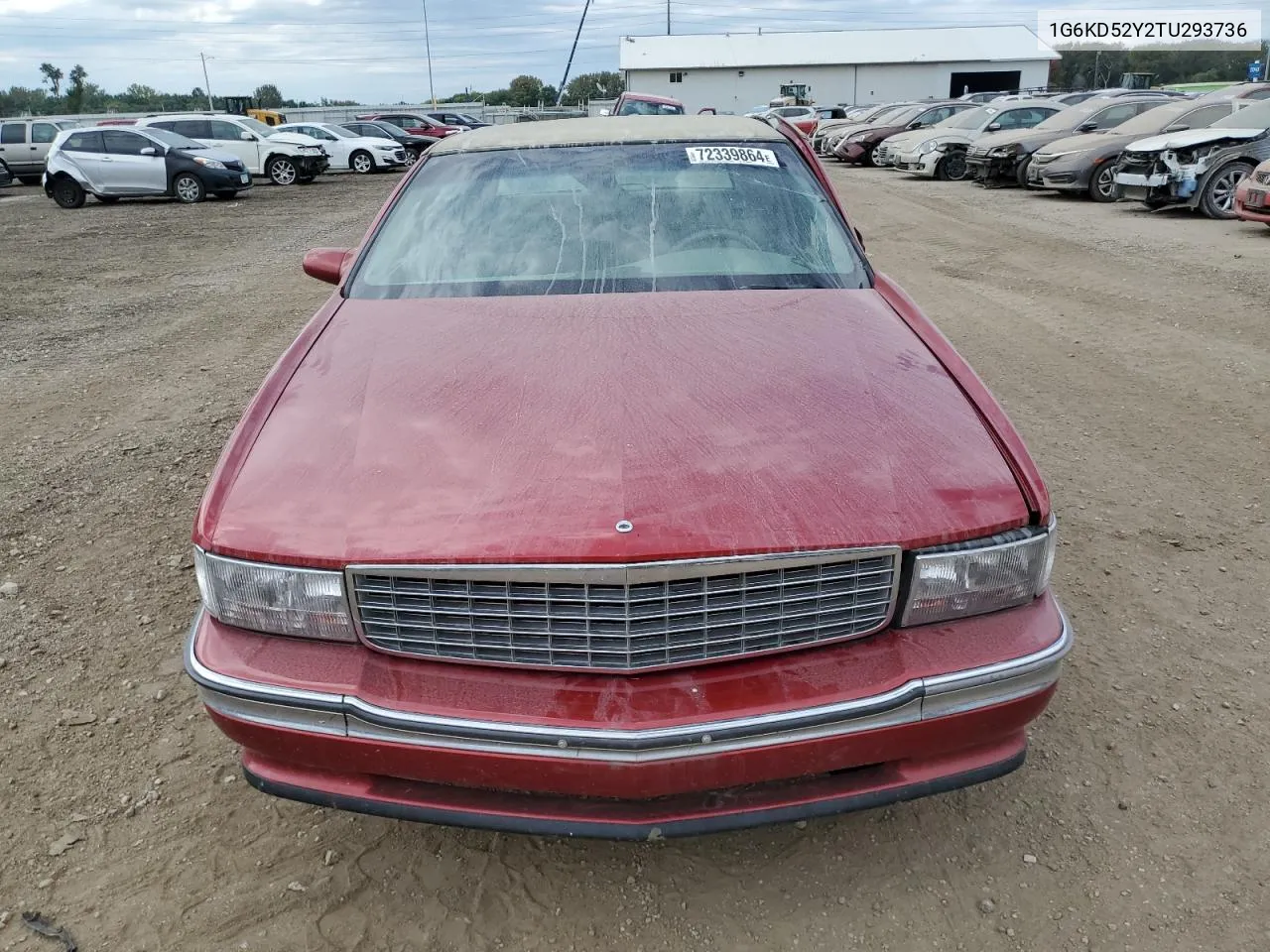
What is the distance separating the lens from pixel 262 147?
73.2ft

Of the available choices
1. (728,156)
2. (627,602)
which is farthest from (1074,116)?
(627,602)

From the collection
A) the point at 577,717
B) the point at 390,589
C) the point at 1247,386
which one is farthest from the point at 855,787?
the point at 1247,386

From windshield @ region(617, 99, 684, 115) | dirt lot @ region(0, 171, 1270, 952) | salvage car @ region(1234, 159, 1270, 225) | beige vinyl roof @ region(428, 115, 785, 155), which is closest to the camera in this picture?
dirt lot @ region(0, 171, 1270, 952)

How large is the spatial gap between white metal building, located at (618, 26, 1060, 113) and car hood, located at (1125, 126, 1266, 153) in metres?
51.3

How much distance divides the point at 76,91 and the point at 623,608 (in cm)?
8289

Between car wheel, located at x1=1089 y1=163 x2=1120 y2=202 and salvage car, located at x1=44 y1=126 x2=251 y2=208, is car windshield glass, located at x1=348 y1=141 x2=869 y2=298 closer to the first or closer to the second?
car wheel, located at x1=1089 y1=163 x2=1120 y2=202

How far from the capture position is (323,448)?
2221mm

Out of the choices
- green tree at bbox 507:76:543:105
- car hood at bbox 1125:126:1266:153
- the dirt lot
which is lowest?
the dirt lot

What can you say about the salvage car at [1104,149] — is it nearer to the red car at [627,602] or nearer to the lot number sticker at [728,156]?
the lot number sticker at [728,156]

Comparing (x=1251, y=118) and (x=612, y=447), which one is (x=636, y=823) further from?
(x=1251, y=118)

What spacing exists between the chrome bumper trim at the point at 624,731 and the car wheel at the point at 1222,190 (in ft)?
42.9

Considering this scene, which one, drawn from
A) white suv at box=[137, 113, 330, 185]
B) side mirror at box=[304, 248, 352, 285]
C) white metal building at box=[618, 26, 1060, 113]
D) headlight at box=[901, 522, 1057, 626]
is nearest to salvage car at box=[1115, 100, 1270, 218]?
side mirror at box=[304, 248, 352, 285]

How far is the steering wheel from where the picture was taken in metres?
3.22

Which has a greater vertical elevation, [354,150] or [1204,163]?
[354,150]
